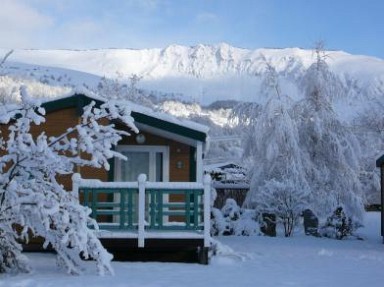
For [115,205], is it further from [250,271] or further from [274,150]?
[274,150]

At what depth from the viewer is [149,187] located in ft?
36.2

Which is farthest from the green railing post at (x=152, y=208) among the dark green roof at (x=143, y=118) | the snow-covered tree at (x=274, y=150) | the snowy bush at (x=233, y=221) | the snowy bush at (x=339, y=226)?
the snow-covered tree at (x=274, y=150)

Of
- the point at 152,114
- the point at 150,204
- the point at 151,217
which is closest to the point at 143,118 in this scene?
the point at 152,114

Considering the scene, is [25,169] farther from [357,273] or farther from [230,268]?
[357,273]

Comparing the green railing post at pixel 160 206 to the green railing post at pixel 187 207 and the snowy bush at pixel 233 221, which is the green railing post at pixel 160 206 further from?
the snowy bush at pixel 233 221

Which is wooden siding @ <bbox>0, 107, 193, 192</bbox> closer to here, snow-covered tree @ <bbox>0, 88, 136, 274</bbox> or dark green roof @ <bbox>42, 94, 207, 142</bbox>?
dark green roof @ <bbox>42, 94, 207, 142</bbox>

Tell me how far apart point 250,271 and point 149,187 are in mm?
2425

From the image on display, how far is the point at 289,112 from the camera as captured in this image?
899 inches

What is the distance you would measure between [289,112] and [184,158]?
34.4ft

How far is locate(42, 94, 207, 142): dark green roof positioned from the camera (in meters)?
12.1

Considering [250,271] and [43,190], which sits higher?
[43,190]

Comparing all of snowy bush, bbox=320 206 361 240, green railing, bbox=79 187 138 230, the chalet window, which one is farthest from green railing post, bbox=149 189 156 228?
snowy bush, bbox=320 206 361 240

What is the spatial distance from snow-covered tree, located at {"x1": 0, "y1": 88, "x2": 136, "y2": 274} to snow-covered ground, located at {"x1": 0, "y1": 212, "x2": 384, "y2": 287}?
0.44 m

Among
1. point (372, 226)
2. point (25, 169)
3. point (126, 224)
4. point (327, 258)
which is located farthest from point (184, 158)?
point (372, 226)
